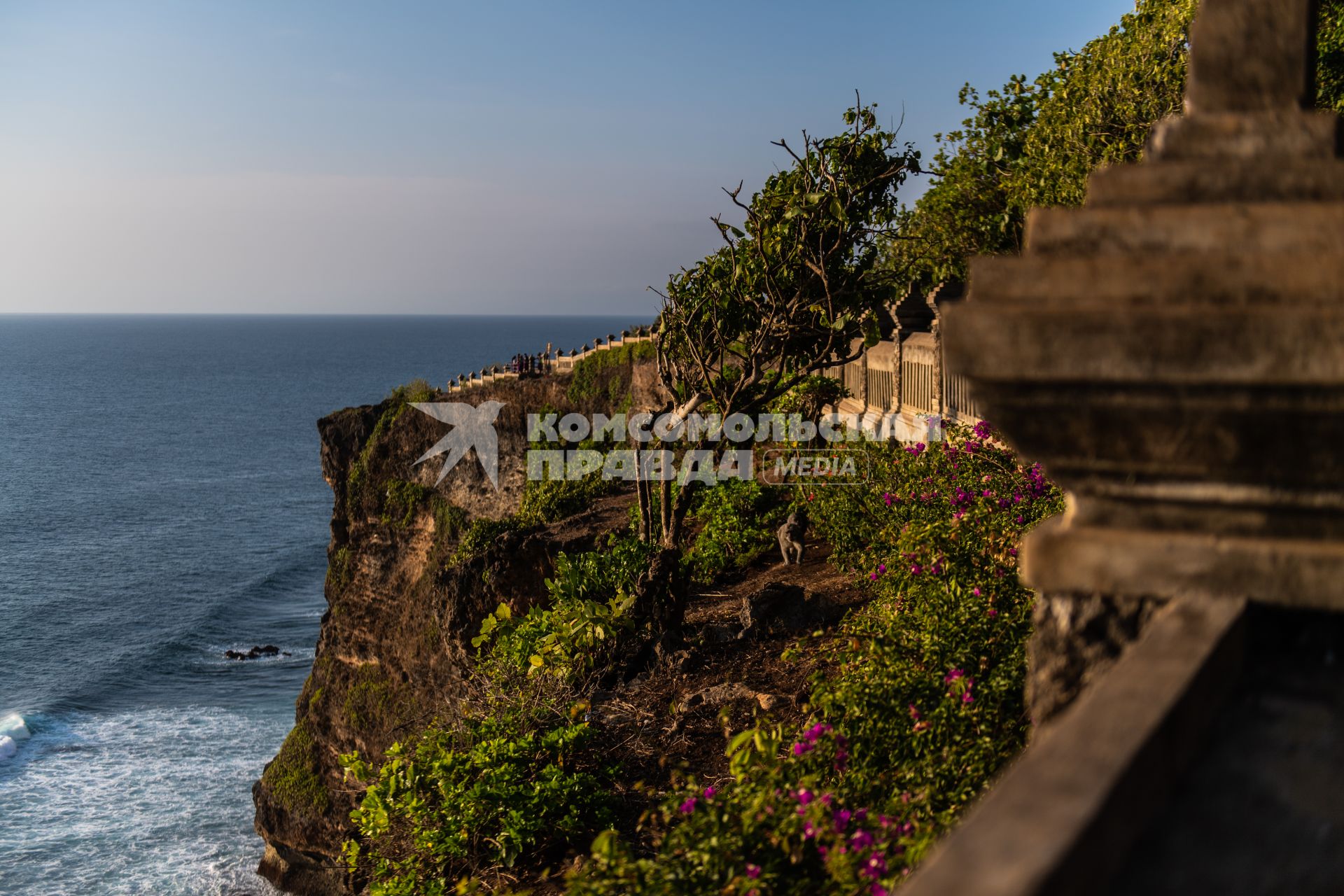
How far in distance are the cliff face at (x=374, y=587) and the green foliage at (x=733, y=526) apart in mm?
3608

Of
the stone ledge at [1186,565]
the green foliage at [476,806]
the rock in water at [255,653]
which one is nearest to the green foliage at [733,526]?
the green foliage at [476,806]

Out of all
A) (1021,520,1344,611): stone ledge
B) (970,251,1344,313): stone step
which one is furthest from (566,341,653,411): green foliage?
(970,251,1344,313): stone step

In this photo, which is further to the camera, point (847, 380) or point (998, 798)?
point (847, 380)

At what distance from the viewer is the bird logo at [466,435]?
116ft

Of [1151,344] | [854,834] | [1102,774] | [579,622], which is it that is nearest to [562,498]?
[579,622]

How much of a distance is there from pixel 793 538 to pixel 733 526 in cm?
205

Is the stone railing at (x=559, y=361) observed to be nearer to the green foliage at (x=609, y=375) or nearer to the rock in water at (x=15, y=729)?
the green foliage at (x=609, y=375)

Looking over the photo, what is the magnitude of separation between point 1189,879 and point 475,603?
13083 millimetres

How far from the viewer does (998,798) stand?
159cm

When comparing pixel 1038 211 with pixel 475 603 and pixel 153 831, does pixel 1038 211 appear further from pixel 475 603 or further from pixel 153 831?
pixel 153 831

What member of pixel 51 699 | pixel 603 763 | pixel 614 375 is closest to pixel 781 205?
pixel 603 763

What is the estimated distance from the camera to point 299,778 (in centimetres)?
3048

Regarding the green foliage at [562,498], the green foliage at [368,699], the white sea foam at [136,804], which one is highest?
the green foliage at [562,498]

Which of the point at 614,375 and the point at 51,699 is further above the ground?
the point at 614,375
